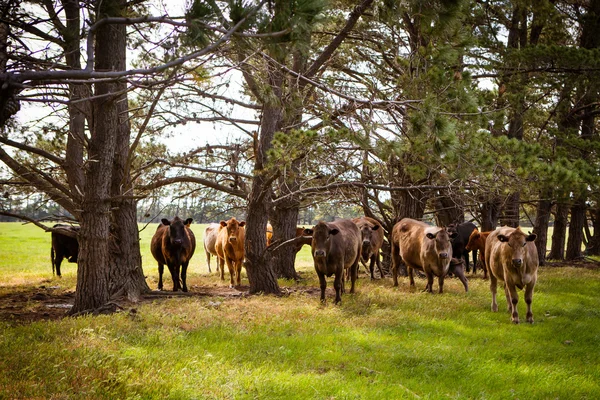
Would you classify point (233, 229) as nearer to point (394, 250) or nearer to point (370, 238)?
point (370, 238)

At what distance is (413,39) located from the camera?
15.1 meters

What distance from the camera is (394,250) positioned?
16141mm

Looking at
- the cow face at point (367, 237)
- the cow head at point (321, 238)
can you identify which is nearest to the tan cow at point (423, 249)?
the cow face at point (367, 237)

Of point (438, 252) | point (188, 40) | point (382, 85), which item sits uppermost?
point (382, 85)

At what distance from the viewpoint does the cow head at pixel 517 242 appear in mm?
10383

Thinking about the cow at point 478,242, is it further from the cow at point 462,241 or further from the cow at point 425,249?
the cow at point 425,249

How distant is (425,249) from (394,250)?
2.29 m

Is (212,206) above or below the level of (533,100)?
below

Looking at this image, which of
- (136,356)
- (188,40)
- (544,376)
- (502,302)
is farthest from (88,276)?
(502,302)

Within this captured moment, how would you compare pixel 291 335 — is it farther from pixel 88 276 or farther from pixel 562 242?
pixel 562 242

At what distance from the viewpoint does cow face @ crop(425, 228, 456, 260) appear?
13278 mm

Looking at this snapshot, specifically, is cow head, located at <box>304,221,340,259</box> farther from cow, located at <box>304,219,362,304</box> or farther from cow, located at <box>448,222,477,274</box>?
cow, located at <box>448,222,477,274</box>

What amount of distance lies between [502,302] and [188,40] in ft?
30.5

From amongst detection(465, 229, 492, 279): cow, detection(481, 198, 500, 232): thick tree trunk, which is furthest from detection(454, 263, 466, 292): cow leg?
detection(481, 198, 500, 232): thick tree trunk
